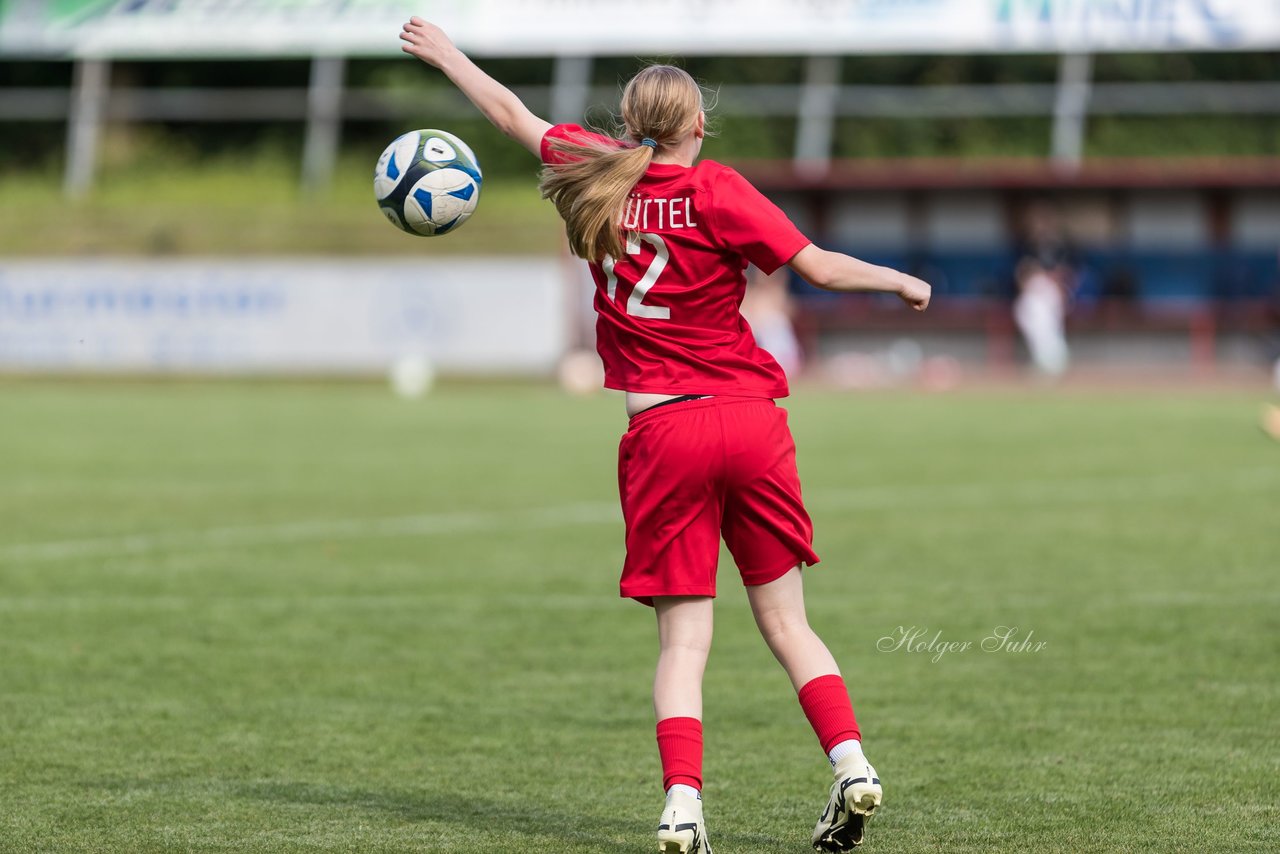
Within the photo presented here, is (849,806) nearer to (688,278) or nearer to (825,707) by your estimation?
(825,707)

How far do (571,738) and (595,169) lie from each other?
7.22 feet

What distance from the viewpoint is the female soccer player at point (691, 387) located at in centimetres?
438

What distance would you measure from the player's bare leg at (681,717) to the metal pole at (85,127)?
31.8 metres

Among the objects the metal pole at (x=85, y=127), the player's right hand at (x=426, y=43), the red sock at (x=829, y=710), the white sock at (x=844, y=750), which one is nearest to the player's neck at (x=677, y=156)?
the player's right hand at (x=426, y=43)

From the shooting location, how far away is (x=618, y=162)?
14.4ft

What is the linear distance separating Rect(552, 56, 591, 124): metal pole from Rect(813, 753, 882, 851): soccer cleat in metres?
28.1

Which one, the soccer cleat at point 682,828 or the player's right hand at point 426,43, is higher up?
the player's right hand at point 426,43

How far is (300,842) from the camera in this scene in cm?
456

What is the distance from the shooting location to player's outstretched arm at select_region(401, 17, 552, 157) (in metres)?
4.72

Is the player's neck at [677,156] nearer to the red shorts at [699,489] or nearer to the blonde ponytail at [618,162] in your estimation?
the blonde ponytail at [618,162]

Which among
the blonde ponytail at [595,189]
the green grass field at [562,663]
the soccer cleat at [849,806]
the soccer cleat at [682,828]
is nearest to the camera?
the soccer cleat at [682,828]

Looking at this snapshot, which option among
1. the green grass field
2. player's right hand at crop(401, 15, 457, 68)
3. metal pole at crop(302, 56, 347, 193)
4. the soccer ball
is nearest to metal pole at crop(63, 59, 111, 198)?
metal pole at crop(302, 56, 347, 193)

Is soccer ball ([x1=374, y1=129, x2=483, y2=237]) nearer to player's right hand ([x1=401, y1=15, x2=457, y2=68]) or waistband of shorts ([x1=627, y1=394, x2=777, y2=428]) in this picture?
player's right hand ([x1=401, y1=15, x2=457, y2=68])

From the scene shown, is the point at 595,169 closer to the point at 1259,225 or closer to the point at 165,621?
the point at 165,621
